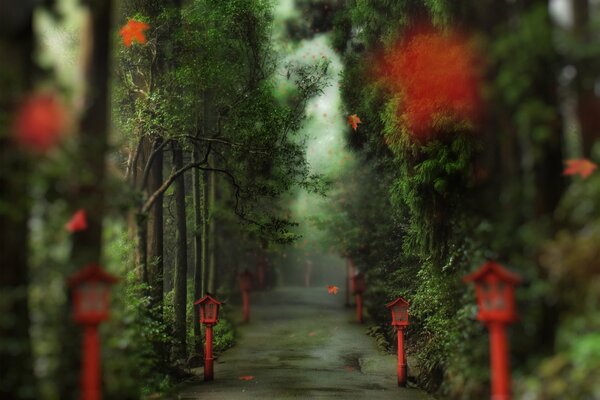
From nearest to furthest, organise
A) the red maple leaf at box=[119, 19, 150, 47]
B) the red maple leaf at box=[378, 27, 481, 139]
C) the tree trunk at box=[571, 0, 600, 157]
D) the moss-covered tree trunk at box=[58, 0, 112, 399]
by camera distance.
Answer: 1. the moss-covered tree trunk at box=[58, 0, 112, 399]
2. the tree trunk at box=[571, 0, 600, 157]
3. the red maple leaf at box=[378, 27, 481, 139]
4. the red maple leaf at box=[119, 19, 150, 47]

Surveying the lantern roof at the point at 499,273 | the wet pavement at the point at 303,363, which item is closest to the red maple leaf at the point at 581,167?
the lantern roof at the point at 499,273

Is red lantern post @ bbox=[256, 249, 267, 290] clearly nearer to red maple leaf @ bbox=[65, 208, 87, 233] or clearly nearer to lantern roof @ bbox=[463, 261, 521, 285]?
red maple leaf @ bbox=[65, 208, 87, 233]

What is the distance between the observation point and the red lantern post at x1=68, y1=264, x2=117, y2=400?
5.79 metres

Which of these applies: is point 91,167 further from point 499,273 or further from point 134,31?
point 134,31

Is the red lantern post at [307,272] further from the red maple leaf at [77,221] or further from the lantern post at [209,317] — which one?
the red maple leaf at [77,221]

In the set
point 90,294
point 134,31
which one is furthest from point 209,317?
point 90,294

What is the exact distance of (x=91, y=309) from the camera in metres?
5.89

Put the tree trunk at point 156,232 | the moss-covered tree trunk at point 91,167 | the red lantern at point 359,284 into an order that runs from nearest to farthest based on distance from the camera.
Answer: the moss-covered tree trunk at point 91,167, the tree trunk at point 156,232, the red lantern at point 359,284

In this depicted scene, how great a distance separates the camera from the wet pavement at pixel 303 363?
11930mm

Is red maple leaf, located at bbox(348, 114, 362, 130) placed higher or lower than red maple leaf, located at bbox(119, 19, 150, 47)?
lower

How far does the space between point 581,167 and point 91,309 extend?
5089 millimetres

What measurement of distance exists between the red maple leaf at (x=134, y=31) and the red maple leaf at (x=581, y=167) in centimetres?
900

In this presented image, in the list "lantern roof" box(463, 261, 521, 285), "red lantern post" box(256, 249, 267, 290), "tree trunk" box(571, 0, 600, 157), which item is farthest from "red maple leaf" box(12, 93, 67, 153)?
"red lantern post" box(256, 249, 267, 290)

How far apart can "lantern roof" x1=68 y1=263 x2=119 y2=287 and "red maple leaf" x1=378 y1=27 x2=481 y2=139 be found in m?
6.39
